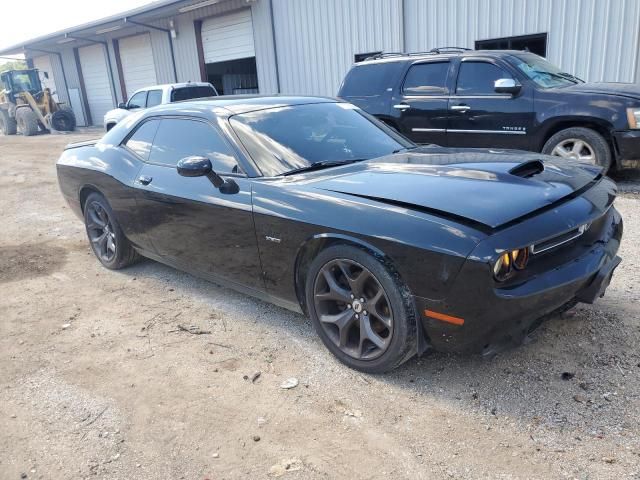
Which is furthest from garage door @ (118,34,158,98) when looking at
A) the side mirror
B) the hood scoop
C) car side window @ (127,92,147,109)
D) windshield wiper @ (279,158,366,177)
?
the hood scoop

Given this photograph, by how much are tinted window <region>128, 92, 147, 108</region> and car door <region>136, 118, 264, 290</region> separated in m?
9.63

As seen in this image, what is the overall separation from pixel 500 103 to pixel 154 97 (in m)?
8.62

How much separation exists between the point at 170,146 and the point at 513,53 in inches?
217

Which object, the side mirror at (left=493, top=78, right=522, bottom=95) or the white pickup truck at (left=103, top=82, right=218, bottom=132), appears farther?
the white pickup truck at (left=103, top=82, right=218, bottom=132)

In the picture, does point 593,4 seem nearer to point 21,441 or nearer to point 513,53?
point 513,53

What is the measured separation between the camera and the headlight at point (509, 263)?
2449 mm

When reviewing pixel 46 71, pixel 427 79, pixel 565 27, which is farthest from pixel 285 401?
pixel 46 71

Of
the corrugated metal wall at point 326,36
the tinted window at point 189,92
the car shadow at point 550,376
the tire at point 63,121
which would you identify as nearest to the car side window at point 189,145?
the car shadow at point 550,376

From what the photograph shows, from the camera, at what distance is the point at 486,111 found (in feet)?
24.2

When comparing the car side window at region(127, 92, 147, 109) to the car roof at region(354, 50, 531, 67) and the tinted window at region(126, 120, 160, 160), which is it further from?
the tinted window at region(126, 120, 160, 160)

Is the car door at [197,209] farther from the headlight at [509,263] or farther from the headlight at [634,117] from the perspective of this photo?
the headlight at [634,117]

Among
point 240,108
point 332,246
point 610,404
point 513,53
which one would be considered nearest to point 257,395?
point 332,246

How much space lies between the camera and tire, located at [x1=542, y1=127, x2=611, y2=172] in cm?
673

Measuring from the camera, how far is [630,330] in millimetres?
3232
